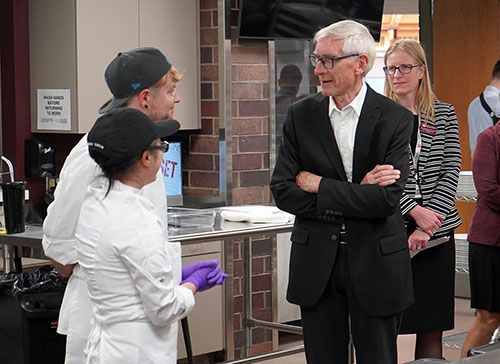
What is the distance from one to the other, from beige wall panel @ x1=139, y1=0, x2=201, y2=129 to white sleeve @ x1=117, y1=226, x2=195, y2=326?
9.43 feet

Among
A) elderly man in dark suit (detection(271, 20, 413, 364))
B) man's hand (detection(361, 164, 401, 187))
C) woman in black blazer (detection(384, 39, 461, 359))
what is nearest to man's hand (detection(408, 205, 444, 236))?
woman in black blazer (detection(384, 39, 461, 359))

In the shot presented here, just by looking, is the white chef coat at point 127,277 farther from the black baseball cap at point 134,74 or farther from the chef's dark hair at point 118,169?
the black baseball cap at point 134,74

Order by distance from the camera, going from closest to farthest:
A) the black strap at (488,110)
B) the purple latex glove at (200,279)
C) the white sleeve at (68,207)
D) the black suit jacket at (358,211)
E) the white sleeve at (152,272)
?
the white sleeve at (152,272)
the purple latex glove at (200,279)
the white sleeve at (68,207)
the black suit jacket at (358,211)
the black strap at (488,110)

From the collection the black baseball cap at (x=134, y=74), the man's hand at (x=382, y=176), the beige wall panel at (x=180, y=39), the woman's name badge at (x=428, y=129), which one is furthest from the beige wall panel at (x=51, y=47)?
the man's hand at (x=382, y=176)

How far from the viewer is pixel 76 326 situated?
2785mm

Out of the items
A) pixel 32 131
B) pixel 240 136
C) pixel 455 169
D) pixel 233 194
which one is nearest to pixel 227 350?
pixel 233 194

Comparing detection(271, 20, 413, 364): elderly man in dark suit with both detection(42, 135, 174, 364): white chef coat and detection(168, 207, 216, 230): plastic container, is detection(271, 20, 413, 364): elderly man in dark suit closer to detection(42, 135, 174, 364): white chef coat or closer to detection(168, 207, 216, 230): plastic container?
detection(42, 135, 174, 364): white chef coat

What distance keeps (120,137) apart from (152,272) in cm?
35

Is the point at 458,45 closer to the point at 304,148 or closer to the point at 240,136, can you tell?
the point at 240,136

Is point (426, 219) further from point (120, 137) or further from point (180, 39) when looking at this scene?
point (180, 39)

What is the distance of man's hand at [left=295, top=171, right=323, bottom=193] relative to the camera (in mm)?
3076

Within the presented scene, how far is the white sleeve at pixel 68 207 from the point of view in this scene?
2.72m

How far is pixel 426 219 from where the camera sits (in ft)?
11.9

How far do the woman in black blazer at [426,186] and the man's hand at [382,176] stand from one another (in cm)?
66
